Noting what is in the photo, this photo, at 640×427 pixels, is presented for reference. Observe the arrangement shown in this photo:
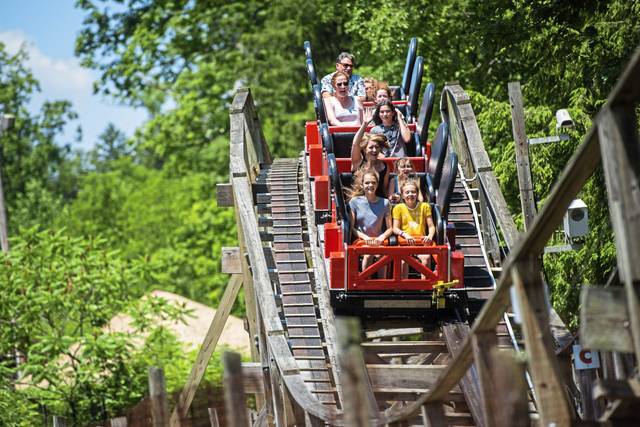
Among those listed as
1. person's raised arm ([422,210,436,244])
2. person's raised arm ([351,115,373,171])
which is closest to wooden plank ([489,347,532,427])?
person's raised arm ([422,210,436,244])

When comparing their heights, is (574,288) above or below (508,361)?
above

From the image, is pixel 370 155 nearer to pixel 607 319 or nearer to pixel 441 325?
pixel 441 325

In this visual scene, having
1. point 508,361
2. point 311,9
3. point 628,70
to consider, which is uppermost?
point 311,9

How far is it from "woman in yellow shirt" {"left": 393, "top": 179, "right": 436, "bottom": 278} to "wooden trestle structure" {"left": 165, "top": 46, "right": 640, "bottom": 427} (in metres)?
0.76

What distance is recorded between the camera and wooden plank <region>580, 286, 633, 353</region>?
517cm

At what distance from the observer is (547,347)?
18.1 ft

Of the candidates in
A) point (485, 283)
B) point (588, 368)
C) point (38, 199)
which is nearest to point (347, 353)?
point (588, 368)

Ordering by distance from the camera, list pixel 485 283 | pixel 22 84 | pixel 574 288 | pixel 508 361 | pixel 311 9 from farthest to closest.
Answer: pixel 22 84 < pixel 311 9 < pixel 574 288 < pixel 485 283 < pixel 508 361

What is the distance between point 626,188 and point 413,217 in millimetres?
5623

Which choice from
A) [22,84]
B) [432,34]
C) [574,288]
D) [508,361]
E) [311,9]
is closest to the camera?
[508,361]

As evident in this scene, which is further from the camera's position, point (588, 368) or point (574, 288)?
point (574, 288)

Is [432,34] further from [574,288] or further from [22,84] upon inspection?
[22,84]

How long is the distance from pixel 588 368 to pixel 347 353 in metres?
4.52

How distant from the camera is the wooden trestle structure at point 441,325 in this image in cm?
514
